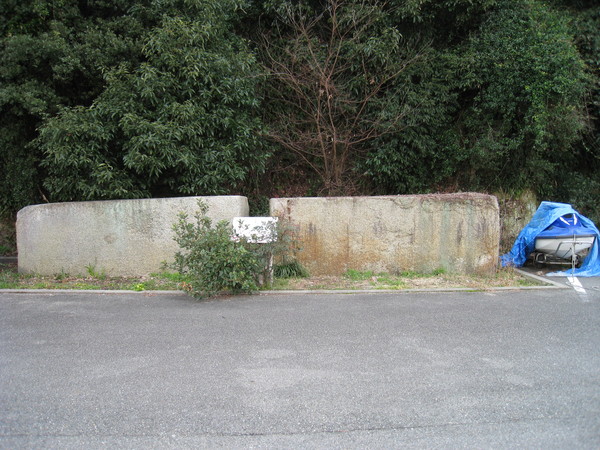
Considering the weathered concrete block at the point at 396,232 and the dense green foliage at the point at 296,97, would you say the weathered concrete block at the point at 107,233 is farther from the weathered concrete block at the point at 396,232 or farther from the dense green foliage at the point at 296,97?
the weathered concrete block at the point at 396,232

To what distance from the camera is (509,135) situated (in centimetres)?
1004

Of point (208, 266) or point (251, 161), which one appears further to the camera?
point (251, 161)

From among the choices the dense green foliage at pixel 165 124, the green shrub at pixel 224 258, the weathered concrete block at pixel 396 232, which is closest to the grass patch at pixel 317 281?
the weathered concrete block at pixel 396 232

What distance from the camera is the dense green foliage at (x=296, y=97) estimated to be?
800cm

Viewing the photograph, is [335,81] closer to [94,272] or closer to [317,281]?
[317,281]

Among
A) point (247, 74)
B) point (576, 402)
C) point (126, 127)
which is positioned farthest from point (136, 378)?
point (247, 74)

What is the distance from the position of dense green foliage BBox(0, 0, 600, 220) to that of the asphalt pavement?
3348 mm

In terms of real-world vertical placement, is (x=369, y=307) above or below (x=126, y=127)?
below

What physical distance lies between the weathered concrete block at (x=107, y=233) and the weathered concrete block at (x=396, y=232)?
1459mm

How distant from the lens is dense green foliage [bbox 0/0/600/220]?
800cm

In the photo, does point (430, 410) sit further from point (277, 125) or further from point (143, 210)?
point (277, 125)

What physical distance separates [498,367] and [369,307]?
2152 mm

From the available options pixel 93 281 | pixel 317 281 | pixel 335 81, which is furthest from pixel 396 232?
pixel 93 281

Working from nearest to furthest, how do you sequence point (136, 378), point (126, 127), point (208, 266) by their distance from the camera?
point (136, 378)
point (208, 266)
point (126, 127)
